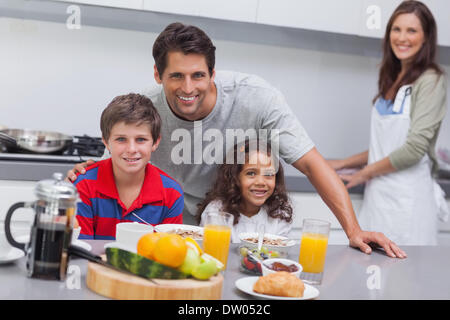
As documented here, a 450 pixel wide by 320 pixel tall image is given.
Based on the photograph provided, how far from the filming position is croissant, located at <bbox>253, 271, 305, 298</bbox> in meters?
1.17

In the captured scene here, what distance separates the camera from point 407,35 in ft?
9.01

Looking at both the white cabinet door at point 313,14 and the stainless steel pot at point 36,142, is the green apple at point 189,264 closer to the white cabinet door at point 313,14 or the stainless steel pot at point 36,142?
the stainless steel pot at point 36,142

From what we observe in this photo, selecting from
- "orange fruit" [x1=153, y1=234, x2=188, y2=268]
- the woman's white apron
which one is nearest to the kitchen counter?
"orange fruit" [x1=153, y1=234, x2=188, y2=268]

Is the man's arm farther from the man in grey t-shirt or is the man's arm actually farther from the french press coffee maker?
the french press coffee maker

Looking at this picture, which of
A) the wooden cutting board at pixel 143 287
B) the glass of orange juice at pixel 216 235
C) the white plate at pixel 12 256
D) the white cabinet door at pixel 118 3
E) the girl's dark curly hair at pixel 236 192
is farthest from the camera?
the white cabinet door at pixel 118 3

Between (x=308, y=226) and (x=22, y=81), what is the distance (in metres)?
1.92

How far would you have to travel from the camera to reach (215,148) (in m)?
2.19

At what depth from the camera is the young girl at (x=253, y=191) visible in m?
2.32

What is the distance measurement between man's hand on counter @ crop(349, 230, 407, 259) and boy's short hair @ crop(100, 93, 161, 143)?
0.65m

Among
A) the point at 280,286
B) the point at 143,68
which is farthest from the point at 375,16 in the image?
the point at 280,286

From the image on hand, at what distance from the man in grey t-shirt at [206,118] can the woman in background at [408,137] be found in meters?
0.82

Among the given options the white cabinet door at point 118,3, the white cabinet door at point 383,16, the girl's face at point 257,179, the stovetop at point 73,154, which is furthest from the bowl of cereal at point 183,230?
the white cabinet door at point 383,16

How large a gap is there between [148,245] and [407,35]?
2.00m

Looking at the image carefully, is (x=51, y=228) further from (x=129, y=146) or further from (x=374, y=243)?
(x=374, y=243)
